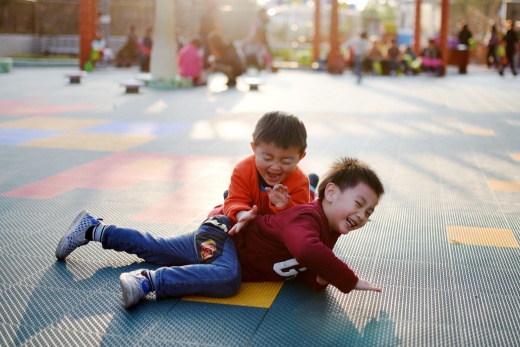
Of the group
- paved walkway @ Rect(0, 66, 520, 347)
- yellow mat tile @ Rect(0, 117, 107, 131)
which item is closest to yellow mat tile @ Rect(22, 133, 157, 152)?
paved walkway @ Rect(0, 66, 520, 347)

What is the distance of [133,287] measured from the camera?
118 inches

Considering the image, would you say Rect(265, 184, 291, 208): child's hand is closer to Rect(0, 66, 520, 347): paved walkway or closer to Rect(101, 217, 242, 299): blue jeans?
Rect(101, 217, 242, 299): blue jeans

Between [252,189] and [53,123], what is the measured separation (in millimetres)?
6377

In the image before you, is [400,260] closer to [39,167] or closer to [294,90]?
[39,167]

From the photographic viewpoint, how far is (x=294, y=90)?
15.7 metres


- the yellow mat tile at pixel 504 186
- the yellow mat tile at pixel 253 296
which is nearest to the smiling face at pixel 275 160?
the yellow mat tile at pixel 253 296

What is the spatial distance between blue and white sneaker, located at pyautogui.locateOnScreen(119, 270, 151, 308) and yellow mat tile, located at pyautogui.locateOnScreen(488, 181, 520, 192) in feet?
11.8

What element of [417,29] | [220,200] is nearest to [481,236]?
[220,200]

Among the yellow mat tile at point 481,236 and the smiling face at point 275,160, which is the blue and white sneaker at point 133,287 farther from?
the yellow mat tile at point 481,236

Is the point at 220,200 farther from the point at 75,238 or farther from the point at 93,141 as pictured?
the point at 93,141

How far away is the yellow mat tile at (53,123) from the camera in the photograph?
28.9 feet

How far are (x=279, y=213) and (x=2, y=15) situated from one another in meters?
25.1

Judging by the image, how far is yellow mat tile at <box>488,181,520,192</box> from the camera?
18.6 ft

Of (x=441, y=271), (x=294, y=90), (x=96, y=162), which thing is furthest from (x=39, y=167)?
(x=294, y=90)
